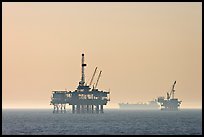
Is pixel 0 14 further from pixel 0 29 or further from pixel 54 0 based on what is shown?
pixel 54 0

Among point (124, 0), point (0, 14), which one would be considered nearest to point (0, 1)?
point (0, 14)

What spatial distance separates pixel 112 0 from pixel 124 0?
2581 mm

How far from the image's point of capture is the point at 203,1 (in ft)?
244

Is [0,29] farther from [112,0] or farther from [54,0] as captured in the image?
[112,0]

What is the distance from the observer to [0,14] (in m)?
73.5

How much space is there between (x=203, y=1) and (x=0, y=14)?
73.6ft

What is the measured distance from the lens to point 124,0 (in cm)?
7150

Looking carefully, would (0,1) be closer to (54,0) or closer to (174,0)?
(54,0)

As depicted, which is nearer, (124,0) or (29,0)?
(124,0)

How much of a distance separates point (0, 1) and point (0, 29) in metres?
3.19

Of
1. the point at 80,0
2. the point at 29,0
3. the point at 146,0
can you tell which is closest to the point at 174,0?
the point at 146,0

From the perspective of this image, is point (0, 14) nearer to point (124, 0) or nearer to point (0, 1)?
point (0, 1)

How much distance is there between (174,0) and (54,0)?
1333 cm

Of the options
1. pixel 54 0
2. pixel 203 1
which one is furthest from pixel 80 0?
pixel 203 1
